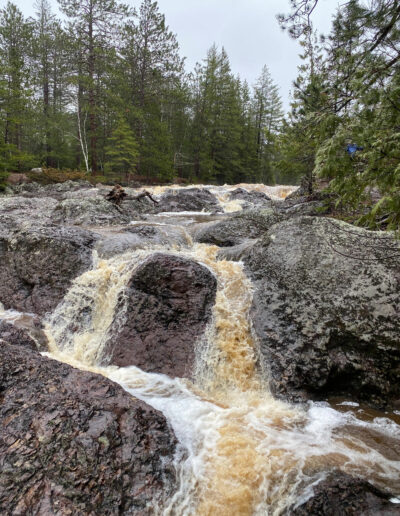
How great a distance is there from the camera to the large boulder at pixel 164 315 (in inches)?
203

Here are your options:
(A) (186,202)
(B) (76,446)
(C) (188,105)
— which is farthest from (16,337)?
(C) (188,105)

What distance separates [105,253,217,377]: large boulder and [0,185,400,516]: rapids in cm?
18

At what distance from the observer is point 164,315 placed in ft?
18.2

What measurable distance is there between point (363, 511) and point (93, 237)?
7254mm

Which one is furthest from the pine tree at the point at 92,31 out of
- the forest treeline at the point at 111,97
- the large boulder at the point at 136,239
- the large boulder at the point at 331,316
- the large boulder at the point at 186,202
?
the large boulder at the point at 331,316

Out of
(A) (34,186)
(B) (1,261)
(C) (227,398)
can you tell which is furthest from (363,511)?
(A) (34,186)

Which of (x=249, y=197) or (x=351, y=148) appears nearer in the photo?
(x=351, y=148)

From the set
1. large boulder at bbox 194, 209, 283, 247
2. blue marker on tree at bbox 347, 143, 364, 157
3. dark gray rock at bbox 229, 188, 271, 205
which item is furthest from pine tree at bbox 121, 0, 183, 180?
blue marker on tree at bbox 347, 143, 364, 157

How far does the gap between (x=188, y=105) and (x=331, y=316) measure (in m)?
29.1

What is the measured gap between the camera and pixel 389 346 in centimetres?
445

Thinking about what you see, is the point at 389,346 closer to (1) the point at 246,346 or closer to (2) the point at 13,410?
(1) the point at 246,346

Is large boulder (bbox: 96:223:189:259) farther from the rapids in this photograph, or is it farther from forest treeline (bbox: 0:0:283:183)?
forest treeline (bbox: 0:0:283:183)

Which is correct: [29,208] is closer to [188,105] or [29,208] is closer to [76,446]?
[76,446]

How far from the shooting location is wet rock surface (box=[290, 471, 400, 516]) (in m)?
2.49
